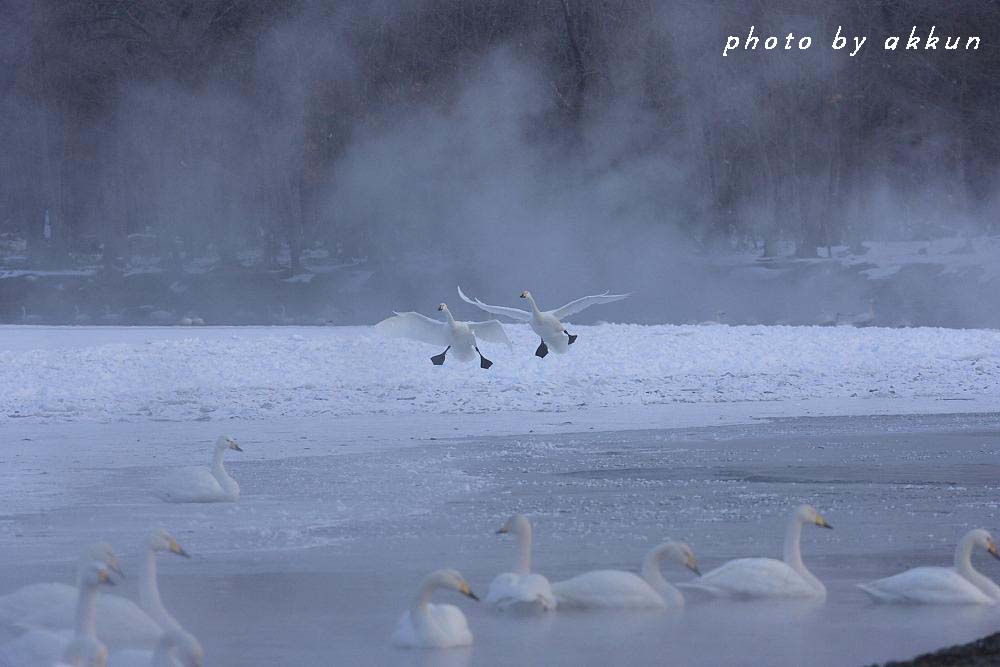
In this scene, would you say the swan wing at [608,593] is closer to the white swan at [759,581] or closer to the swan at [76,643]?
the white swan at [759,581]

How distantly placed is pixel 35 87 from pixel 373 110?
26.2 feet

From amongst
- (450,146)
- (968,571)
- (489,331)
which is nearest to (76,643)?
(968,571)

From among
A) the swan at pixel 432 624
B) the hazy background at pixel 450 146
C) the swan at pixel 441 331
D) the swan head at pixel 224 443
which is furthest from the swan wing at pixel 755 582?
the hazy background at pixel 450 146

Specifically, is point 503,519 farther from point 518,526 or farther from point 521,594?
point 521,594

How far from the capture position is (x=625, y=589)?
6.29m

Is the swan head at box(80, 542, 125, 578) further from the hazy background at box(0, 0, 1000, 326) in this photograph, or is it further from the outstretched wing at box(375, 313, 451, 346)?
the hazy background at box(0, 0, 1000, 326)

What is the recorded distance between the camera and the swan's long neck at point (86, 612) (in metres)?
4.99

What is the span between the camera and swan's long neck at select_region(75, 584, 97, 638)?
16.4 feet

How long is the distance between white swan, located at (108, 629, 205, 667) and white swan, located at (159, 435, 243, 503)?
168 inches

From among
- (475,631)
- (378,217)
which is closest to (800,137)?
(378,217)

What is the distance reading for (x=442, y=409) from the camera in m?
15.9

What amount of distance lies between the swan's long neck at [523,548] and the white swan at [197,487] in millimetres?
3157

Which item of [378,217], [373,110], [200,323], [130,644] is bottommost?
[130,644]

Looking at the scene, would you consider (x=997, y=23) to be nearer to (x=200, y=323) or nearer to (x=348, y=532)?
(x=200, y=323)
